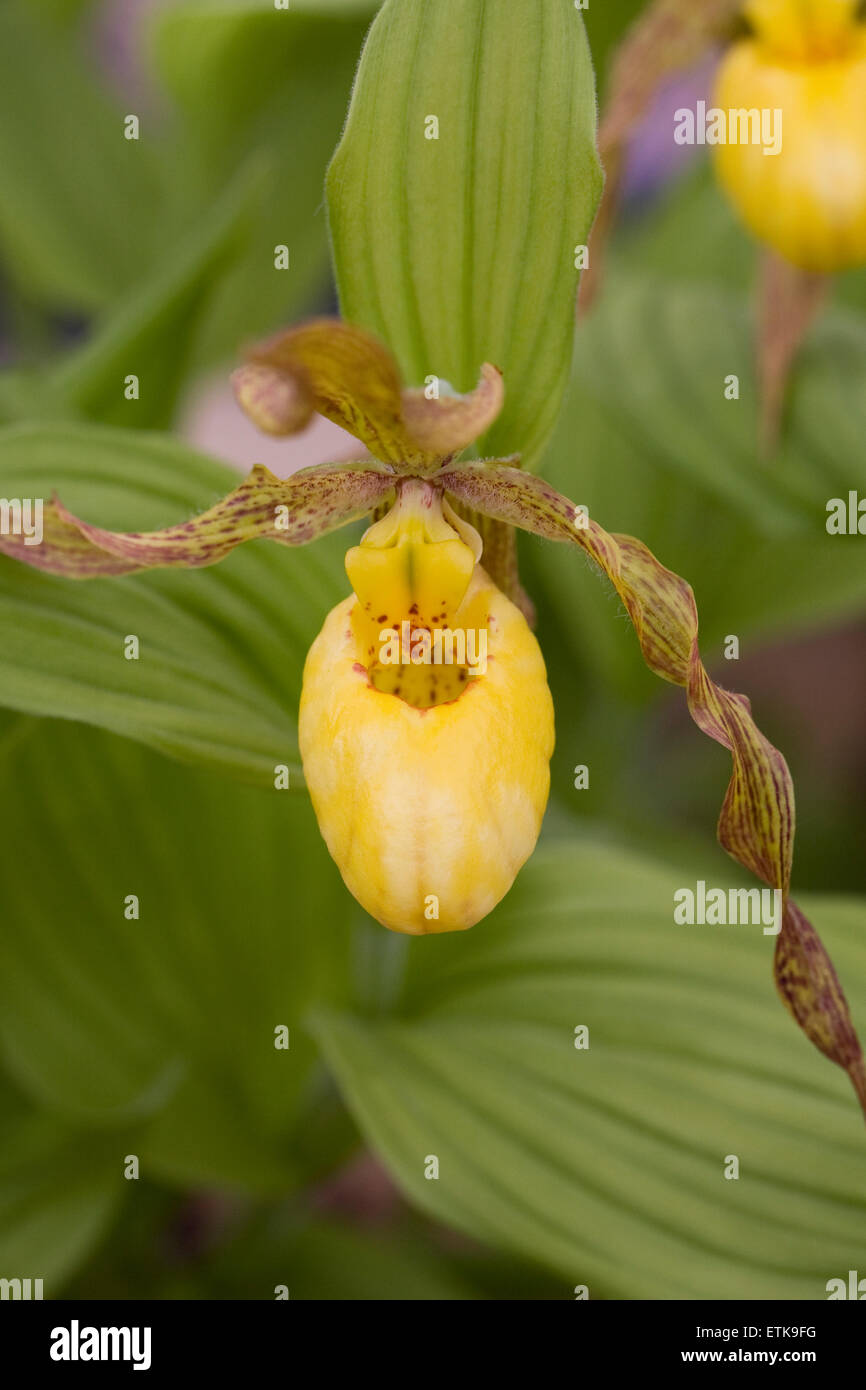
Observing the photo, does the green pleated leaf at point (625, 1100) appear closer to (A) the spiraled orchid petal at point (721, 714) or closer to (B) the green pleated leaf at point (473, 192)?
(A) the spiraled orchid petal at point (721, 714)

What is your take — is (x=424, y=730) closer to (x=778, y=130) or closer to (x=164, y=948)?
(x=164, y=948)

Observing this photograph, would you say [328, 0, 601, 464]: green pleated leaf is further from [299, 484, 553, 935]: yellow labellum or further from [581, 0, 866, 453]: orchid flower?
[581, 0, 866, 453]: orchid flower

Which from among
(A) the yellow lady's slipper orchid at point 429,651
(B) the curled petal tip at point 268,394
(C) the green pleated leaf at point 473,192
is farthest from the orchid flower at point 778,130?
(B) the curled petal tip at point 268,394

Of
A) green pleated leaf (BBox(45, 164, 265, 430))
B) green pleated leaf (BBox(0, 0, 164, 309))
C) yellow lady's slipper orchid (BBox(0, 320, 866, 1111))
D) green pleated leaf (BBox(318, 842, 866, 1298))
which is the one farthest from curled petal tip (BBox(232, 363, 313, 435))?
green pleated leaf (BBox(0, 0, 164, 309))

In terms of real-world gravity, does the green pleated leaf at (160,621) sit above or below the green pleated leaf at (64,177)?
below
